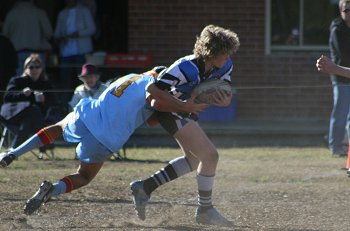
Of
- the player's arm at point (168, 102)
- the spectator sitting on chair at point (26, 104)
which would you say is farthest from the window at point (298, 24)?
the player's arm at point (168, 102)

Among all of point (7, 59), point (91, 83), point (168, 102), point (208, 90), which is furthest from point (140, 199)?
point (7, 59)

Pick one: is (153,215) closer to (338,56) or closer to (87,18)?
(338,56)

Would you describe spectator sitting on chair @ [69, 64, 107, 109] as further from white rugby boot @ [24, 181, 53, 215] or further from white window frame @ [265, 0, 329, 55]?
white rugby boot @ [24, 181, 53, 215]

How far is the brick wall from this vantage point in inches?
623

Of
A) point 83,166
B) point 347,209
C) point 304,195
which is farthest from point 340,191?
point 83,166

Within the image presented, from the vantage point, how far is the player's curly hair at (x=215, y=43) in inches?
307

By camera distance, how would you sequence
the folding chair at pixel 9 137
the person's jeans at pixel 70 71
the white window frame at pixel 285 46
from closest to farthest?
the folding chair at pixel 9 137 → the person's jeans at pixel 70 71 → the white window frame at pixel 285 46

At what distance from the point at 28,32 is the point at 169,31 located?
228cm

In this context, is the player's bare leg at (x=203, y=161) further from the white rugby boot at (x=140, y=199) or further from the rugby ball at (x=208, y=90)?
the white rugby boot at (x=140, y=199)

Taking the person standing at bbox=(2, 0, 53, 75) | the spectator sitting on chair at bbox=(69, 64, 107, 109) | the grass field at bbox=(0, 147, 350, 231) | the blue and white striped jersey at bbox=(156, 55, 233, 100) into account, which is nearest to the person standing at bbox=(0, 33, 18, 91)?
the person standing at bbox=(2, 0, 53, 75)

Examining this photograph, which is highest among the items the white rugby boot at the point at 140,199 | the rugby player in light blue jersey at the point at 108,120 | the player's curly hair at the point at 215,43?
the player's curly hair at the point at 215,43

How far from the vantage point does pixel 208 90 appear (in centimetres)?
784

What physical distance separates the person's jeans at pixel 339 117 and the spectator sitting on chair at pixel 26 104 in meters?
3.82

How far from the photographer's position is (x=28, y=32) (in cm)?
1572
